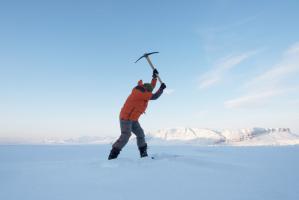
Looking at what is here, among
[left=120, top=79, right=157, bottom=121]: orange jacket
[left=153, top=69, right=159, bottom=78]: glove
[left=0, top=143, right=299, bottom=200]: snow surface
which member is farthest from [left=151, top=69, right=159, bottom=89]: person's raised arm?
[left=0, top=143, right=299, bottom=200]: snow surface

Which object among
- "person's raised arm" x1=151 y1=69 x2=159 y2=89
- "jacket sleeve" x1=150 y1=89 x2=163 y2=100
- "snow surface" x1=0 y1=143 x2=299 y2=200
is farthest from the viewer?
"person's raised arm" x1=151 y1=69 x2=159 y2=89

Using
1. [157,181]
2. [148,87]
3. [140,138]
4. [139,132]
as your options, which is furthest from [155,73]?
[157,181]

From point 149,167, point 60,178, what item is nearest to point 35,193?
point 60,178

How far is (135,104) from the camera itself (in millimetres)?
6348

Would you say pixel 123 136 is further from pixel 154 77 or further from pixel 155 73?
pixel 155 73

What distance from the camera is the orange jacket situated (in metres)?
6.35

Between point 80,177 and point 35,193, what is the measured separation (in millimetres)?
726

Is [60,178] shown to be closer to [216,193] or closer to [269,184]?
[216,193]

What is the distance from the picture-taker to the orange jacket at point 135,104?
20.8ft

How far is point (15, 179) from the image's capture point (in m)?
4.12

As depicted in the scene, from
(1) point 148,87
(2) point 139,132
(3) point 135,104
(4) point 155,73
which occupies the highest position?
(4) point 155,73

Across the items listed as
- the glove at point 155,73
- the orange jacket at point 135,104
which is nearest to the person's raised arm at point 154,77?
the glove at point 155,73

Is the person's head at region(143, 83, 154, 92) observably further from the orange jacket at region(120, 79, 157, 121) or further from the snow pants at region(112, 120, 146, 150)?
the snow pants at region(112, 120, 146, 150)

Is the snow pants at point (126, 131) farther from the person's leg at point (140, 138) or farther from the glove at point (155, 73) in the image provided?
the glove at point (155, 73)
